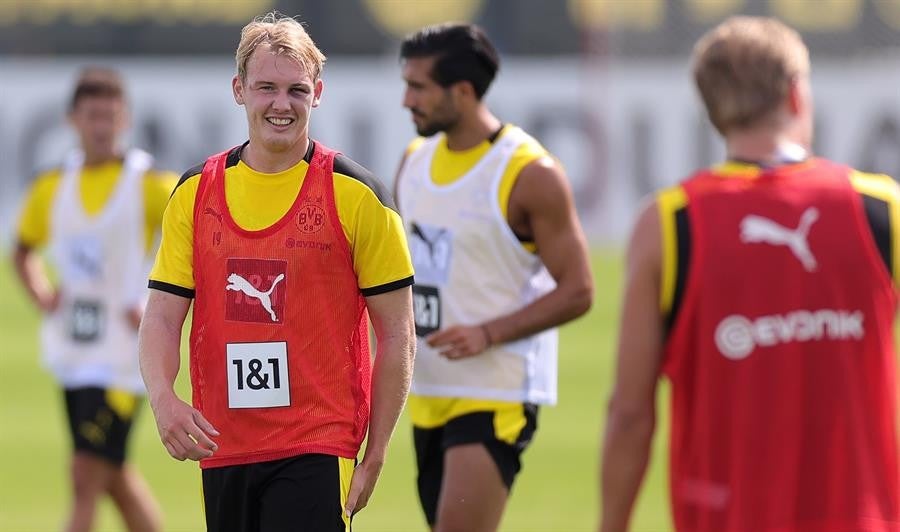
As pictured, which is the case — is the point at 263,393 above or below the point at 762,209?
below

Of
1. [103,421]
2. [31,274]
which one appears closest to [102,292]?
[103,421]

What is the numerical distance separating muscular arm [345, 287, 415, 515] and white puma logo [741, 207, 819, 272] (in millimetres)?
1439

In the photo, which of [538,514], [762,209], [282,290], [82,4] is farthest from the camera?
[82,4]

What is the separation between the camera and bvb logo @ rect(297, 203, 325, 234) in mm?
4824

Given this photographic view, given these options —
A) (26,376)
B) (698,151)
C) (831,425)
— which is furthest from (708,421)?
(698,151)

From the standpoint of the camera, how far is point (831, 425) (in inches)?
148

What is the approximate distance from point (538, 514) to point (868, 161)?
47.4 ft

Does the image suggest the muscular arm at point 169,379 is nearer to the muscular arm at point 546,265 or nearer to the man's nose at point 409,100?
the muscular arm at point 546,265

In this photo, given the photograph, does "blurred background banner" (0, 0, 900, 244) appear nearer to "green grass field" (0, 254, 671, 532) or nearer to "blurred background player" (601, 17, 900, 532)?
"green grass field" (0, 254, 671, 532)

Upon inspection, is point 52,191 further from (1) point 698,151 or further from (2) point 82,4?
(2) point 82,4

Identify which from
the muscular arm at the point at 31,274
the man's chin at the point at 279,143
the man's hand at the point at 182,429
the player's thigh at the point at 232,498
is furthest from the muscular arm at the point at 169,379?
the muscular arm at the point at 31,274

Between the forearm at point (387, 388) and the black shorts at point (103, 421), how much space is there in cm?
362

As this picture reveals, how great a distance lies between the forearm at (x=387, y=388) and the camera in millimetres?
4848

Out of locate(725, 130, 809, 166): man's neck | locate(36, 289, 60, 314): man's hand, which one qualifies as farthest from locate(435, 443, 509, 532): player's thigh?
locate(36, 289, 60, 314): man's hand
